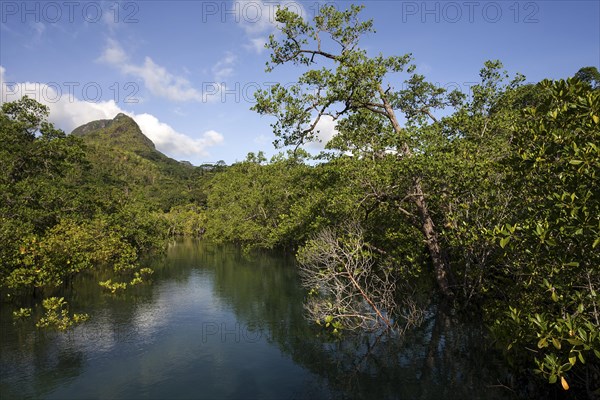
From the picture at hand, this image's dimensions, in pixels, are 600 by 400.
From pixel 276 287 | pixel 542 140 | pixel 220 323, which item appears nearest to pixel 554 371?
pixel 542 140

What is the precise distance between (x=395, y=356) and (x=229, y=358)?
25.4 ft

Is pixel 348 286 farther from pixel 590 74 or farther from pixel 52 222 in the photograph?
pixel 590 74

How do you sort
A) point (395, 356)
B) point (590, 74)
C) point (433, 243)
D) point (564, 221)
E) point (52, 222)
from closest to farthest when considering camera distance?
1. point (564, 221)
2. point (395, 356)
3. point (433, 243)
4. point (52, 222)
5. point (590, 74)

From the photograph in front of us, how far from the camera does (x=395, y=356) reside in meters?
16.1

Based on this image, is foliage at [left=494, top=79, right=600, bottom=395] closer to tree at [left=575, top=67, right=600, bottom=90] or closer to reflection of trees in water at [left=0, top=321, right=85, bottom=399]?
reflection of trees in water at [left=0, top=321, right=85, bottom=399]

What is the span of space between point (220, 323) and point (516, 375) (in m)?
16.0

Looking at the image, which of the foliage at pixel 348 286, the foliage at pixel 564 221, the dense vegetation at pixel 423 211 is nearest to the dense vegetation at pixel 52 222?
the dense vegetation at pixel 423 211


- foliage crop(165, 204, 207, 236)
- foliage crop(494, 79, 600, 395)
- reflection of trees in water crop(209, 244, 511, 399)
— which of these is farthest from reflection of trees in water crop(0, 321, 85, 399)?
foliage crop(165, 204, 207, 236)

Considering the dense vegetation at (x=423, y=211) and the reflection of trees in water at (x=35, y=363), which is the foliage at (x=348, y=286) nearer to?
the dense vegetation at (x=423, y=211)

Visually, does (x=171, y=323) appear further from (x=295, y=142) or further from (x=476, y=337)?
(x=476, y=337)

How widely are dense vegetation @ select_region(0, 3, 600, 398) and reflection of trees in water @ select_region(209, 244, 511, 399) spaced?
0.96 meters

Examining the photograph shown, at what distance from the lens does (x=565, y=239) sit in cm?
800

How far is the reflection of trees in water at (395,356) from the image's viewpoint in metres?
13.4

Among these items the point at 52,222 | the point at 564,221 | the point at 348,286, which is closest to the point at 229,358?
the point at 348,286
